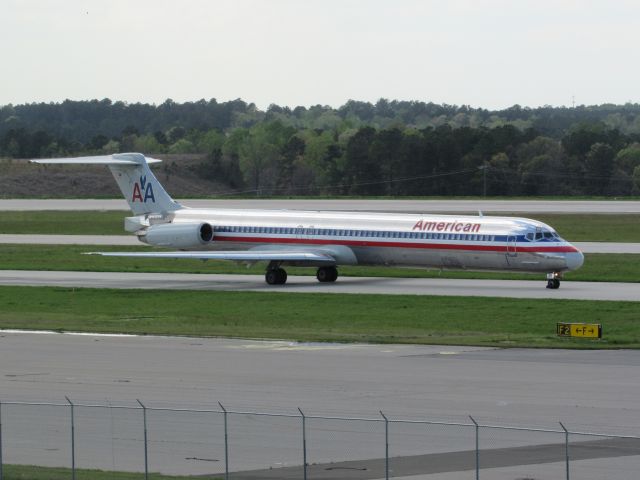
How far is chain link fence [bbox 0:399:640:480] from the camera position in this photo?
19578mm

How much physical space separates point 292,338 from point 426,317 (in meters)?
6.20

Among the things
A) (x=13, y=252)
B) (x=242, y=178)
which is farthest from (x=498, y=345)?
(x=242, y=178)

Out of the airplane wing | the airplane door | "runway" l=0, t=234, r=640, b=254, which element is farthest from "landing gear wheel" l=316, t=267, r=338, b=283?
"runway" l=0, t=234, r=640, b=254

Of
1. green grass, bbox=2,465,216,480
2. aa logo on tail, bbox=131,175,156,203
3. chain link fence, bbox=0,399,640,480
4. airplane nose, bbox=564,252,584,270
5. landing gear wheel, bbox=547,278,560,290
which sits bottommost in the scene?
landing gear wheel, bbox=547,278,560,290

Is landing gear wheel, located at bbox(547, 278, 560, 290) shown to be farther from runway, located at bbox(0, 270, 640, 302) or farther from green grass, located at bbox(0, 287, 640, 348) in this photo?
green grass, located at bbox(0, 287, 640, 348)

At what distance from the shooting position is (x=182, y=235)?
56594 mm

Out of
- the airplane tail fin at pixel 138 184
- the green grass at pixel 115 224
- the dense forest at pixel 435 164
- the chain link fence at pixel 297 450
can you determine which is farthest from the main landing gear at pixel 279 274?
the dense forest at pixel 435 164

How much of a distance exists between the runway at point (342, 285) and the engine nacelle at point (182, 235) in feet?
5.41

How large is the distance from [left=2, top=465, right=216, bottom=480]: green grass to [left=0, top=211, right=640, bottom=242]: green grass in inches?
2385

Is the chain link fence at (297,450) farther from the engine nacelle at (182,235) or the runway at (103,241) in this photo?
the runway at (103,241)

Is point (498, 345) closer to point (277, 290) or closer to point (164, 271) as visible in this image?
point (277, 290)

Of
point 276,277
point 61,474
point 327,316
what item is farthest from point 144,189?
point 61,474

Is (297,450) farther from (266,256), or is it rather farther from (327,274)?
(327,274)

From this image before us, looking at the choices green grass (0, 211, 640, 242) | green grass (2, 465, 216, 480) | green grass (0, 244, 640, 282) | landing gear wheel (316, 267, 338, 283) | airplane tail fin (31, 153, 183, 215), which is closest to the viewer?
green grass (2, 465, 216, 480)
